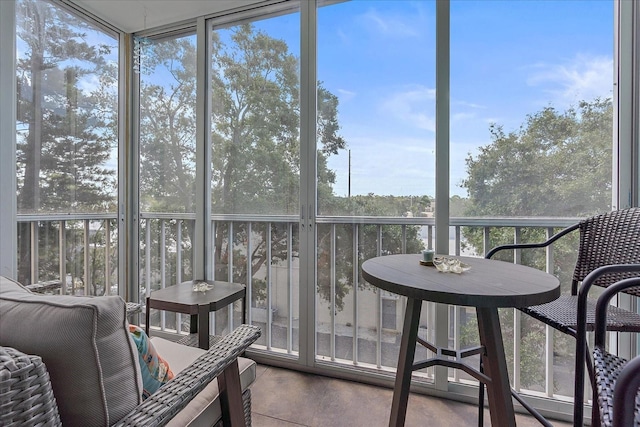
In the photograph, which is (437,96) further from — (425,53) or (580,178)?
(580,178)

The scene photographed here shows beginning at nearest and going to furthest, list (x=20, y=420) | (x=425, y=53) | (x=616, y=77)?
(x=20, y=420)
(x=616, y=77)
(x=425, y=53)

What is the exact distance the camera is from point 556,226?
1777 millimetres

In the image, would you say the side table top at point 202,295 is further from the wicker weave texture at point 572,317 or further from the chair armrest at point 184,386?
the wicker weave texture at point 572,317

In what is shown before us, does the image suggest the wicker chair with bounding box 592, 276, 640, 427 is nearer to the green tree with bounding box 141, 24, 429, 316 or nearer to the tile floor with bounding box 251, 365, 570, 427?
the tile floor with bounding box 251, 365, 570, 427

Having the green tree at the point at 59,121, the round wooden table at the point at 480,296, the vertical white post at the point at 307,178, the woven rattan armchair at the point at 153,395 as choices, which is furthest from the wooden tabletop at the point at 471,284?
the green tree at the point at 59,121

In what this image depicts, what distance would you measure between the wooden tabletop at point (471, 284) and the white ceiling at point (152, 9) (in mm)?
2210

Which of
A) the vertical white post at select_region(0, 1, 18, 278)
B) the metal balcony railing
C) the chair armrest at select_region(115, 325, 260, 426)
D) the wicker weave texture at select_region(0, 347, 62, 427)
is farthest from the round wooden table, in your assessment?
the vertical white post at select_region(0, 1, 18, 278)

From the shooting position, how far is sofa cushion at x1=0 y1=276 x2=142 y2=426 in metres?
0.60

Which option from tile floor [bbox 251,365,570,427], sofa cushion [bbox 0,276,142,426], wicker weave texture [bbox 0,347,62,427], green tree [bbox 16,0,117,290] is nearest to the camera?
wicker weave texture [bbox 0,347,62,427]

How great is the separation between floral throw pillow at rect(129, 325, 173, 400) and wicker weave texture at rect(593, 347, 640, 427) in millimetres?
1124

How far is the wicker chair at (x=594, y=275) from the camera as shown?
3.39ft

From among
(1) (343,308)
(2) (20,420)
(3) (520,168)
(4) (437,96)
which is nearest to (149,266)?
(1) (343,308)

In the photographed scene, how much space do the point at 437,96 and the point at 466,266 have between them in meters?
1.10

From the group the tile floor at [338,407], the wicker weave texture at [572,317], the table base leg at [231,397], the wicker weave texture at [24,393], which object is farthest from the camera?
the tile floor at [338,407]
